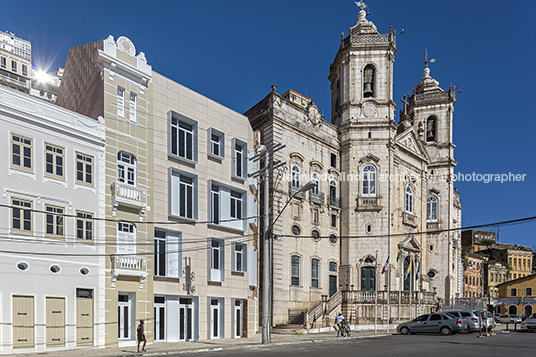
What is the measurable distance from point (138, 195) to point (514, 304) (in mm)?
74443

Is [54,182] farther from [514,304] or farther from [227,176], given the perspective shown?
[514,304]

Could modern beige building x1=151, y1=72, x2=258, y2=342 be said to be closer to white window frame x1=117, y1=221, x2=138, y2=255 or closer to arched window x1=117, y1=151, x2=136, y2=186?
arched window x1=117, y1=151, x2=136, y2=186

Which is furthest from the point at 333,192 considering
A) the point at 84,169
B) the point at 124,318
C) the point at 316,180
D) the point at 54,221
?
the point at 54,221

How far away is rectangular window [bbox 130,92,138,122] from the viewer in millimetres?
25500

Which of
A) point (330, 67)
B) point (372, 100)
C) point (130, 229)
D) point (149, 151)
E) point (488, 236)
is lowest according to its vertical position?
point (488, 236)

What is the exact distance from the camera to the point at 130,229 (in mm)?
24453

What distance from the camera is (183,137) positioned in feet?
92.7

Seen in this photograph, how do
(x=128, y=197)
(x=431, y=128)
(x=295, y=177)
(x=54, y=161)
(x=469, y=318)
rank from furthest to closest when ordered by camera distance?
1. (x=431, y=128)
2. (x=295, y=177)
3. (x=469, y=318)
4. (x=128, y=197)
5. (x=54, y=161)

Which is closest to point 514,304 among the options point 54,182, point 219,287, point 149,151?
point 219,287

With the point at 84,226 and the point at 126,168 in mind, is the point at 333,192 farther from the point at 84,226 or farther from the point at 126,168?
the point at 84,226

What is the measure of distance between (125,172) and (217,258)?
8102 millimetres

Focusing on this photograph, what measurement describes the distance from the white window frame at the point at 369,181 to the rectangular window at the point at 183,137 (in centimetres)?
1945

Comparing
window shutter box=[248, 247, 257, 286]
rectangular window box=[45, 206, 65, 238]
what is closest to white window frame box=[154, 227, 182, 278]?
rectangular window box=[45, 206, 65, 238]

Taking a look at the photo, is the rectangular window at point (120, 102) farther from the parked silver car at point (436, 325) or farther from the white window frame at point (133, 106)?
the parked silver car at point (436, 325)
